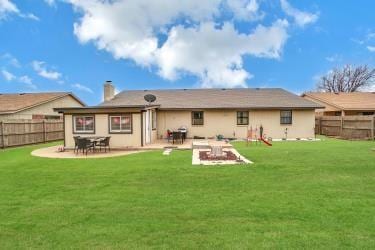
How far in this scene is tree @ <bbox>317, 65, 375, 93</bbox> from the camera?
5259 cm

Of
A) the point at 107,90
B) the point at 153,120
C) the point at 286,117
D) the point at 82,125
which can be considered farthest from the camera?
the point at 107,90

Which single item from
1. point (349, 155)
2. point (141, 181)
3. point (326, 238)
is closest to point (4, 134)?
point (141, 181)

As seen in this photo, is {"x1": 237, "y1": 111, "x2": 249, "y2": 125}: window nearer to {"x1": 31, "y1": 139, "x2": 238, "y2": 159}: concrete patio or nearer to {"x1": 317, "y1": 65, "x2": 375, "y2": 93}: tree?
{"x1": 31, "y1": 139, "x2": 238, "y2": 159}: concrete patio

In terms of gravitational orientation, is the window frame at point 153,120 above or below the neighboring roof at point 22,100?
below

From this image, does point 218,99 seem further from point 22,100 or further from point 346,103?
point 22,100

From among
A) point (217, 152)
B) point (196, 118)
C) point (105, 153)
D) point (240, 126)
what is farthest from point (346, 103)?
point (105, 153)

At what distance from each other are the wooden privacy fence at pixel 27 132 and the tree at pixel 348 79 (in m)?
45.8

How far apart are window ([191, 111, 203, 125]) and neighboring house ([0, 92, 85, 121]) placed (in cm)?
1114

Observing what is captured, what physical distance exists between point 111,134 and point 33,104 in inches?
456

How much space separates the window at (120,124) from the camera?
60.6ft

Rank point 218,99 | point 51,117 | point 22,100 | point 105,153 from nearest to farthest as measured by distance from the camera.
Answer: point 105,153
point 218,99
point 22,100
point 51,117

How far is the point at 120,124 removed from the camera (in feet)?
61.0


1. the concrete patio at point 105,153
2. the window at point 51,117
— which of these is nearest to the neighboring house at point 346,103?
the concrete patio at point 105,153

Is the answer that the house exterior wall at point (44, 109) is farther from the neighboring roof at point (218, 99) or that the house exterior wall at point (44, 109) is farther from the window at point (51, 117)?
the neighboring roof at point (218, 99)
